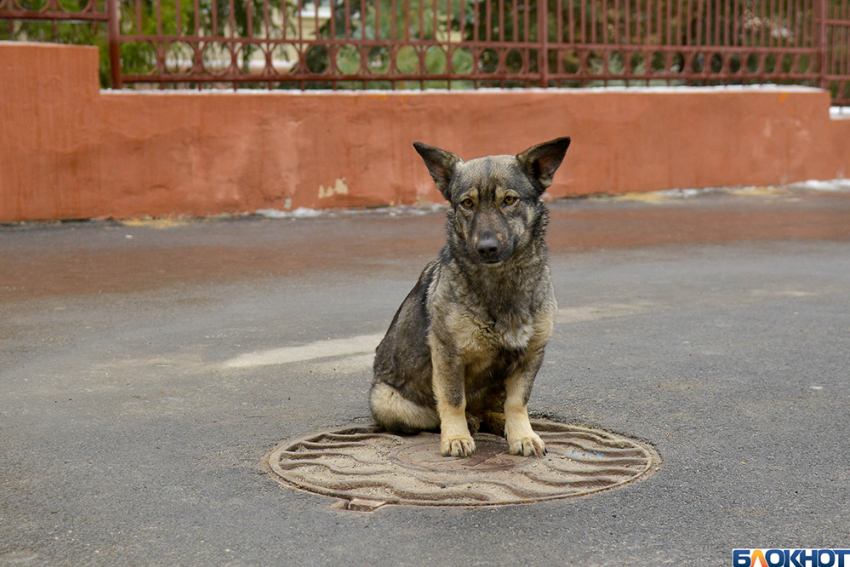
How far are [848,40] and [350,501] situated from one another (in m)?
15.7

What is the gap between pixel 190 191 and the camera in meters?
11.9

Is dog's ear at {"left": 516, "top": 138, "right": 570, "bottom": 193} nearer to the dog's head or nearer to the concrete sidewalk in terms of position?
the dog's head

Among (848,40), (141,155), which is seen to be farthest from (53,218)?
(848,40)

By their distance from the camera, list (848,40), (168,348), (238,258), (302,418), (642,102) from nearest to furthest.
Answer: (302,418)
(168,348)
(238,258)
(642,102)
(848,40)

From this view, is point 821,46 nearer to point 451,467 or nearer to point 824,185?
point 824,185

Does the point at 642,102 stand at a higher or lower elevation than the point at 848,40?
lower

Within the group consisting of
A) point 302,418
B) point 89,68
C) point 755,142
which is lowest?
point 302,418

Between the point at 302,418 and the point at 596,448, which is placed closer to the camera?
the point at 596,448

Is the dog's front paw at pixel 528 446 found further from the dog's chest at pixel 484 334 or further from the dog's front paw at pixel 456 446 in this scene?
the dog's chest at pixel 484 334

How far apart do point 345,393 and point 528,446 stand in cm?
135

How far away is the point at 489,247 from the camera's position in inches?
155

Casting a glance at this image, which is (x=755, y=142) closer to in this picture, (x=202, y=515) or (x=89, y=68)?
(x=89, y=68)

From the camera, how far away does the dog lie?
4.08 meters

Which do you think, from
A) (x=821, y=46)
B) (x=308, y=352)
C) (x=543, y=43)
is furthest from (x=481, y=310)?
(x=821, y=46)
